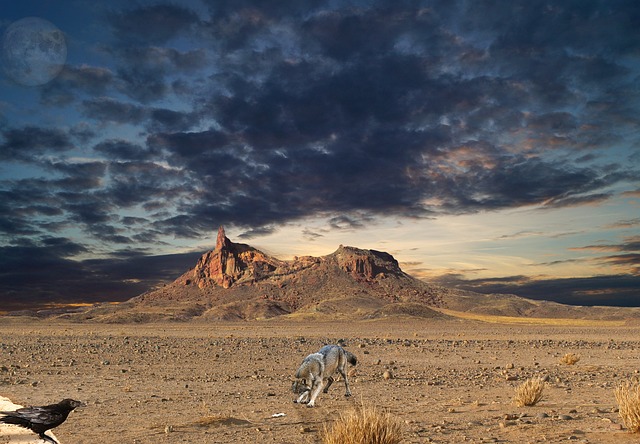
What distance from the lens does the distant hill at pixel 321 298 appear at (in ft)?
462

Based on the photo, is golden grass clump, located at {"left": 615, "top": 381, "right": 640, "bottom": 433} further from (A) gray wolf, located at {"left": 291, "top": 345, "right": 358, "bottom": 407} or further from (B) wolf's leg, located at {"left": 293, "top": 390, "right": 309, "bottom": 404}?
(B) wolf's leg, located at {"left": 293, "top": 390, "right": 309, "bottom": 404}

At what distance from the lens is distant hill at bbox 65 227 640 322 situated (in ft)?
462

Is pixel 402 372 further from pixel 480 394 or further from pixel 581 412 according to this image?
pixel 581 412

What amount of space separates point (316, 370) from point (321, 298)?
145897 mm

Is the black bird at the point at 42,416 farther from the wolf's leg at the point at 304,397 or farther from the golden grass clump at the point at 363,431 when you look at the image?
the wolf's leg at the point at 304,397

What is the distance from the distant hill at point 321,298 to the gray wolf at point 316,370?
372ft

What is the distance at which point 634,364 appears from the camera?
79.9 ft

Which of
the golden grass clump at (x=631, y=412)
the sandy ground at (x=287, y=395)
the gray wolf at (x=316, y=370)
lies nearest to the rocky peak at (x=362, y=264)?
the sandy ground at (x=287, y=395)

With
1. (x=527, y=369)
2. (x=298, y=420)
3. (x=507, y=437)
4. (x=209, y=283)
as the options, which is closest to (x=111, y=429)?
(x=298, y=420)

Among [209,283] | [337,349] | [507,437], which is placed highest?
[209,283]

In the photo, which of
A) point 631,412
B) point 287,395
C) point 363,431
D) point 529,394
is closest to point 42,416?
point 363,431

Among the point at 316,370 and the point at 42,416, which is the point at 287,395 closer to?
the point at 316,370

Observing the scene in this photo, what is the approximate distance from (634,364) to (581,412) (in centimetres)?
1447

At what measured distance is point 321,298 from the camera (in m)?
157
